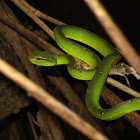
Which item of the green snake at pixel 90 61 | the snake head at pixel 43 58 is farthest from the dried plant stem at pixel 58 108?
the snake head at pixel 43 58

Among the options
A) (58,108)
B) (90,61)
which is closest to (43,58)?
(90,61)

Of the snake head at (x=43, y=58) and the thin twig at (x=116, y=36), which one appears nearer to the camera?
the thin twig at (x=116, y=36)

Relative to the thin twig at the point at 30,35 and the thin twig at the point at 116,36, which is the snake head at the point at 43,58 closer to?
the thin twig at the point at 30,35

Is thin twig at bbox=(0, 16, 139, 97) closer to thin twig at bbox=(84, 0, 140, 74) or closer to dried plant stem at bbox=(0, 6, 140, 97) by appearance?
dried plant stem at bbox=(0, 6, 140, 97)

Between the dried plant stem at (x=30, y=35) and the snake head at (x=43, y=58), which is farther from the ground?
the dried plant stem at (x=30, y=35)

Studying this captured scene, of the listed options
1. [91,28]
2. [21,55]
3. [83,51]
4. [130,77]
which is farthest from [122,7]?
[21,55]

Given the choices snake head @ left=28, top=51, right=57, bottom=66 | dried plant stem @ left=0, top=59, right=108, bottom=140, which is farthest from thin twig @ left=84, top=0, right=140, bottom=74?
snake head @ left=28, top=51, right=57, bottom=66

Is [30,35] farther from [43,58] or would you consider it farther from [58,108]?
[58,108]

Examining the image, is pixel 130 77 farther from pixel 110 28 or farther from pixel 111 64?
pixel 110 28
